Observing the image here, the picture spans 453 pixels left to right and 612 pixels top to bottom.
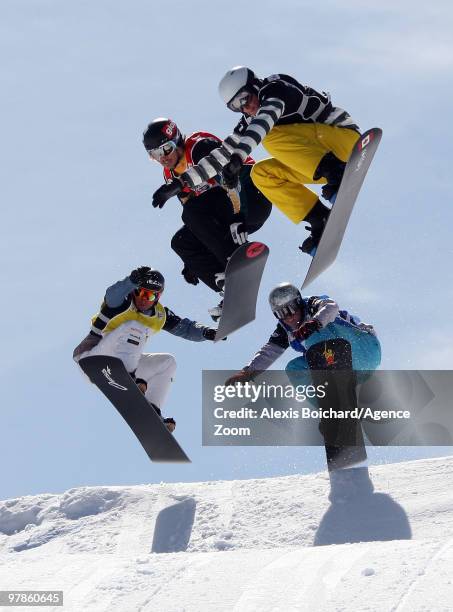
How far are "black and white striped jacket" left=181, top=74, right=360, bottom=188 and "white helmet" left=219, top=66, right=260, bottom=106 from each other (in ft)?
0.31

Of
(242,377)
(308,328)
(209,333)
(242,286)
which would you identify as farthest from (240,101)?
(209,333)

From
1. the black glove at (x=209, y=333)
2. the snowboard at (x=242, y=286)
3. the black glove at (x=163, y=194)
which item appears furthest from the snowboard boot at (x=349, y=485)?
the black glove at (x=163, y=194)

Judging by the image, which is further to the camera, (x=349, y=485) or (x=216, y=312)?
(x=216, y=312)

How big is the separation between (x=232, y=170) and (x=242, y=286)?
1.63 m

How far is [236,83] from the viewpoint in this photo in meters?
11.4

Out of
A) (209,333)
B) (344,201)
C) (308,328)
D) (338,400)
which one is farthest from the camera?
(209,333)

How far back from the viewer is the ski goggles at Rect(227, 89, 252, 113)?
449 inches

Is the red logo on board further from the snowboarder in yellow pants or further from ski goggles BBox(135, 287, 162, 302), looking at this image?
ski goggles BBox(135, 287, 162, 302)

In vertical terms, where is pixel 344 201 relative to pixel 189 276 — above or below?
above

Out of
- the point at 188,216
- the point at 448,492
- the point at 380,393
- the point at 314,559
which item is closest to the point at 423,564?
the point at 314,559

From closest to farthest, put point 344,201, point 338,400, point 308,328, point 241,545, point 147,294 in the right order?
point 241,545 → point 308,328 → point 338,400 → point 344,201 → point 147,294

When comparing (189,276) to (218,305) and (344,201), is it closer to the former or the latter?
(218,305)

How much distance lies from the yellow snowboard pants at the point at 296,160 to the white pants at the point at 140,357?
1.98 metres

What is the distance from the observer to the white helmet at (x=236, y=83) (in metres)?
11.4
